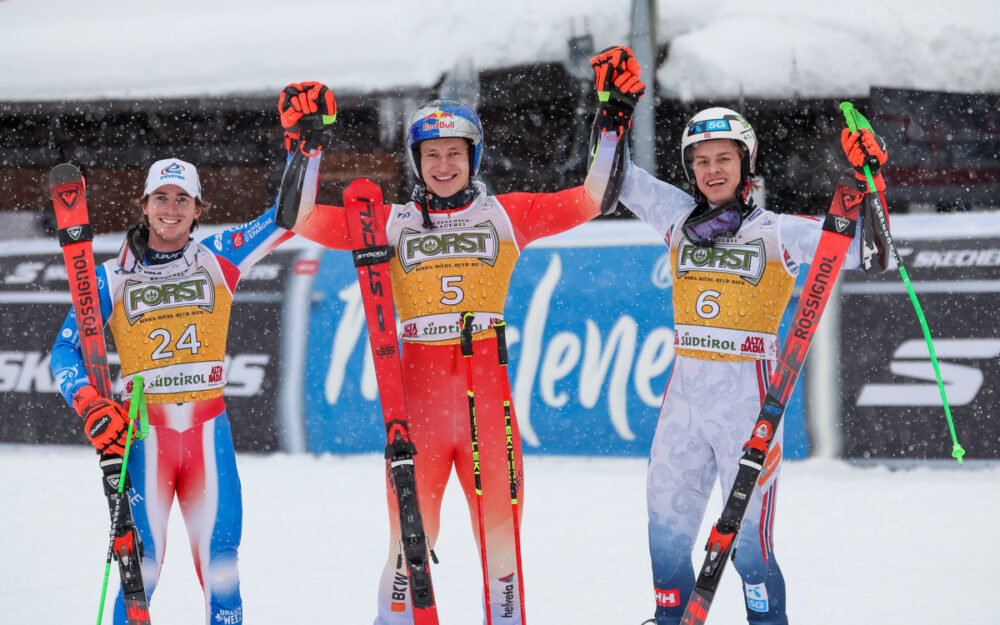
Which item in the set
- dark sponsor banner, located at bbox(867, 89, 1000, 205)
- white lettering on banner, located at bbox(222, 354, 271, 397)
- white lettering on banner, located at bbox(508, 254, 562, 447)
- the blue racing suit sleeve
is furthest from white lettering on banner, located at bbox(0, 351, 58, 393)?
dark sponsor banner, located at bbox(867, 89, 1000, 205)

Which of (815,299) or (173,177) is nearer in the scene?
(815,299)

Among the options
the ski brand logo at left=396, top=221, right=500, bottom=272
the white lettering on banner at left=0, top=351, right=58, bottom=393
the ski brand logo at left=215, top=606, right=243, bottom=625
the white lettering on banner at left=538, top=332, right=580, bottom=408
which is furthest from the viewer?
the white lettering on banner at left=0, top=351, right=58, bottom=393

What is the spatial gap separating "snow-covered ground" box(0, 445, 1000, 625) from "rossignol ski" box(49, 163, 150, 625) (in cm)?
130

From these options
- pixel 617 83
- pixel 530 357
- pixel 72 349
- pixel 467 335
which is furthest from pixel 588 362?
pixel 72 349

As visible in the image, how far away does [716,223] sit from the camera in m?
3.71

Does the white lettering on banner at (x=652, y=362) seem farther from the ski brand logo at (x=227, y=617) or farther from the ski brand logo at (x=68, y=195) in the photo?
the ski brand logo at (x=68, y=195)

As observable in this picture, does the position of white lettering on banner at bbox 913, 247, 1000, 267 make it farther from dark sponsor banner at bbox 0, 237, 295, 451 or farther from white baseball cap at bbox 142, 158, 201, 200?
white baseball cap at bbox 142, 158, 201, 200

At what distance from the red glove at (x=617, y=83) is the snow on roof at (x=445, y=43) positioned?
6882 mm

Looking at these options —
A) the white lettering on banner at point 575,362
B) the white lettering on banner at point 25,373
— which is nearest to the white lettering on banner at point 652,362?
the white lettering on banner at point 575,362

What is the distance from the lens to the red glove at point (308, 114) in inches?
136

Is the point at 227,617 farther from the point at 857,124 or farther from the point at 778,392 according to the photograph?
the point at 857,124

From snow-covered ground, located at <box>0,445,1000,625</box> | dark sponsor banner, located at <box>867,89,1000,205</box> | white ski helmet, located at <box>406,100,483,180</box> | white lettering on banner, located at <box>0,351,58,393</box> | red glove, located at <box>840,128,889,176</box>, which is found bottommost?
snow-covered ground, located at <box>0,445,1000,625</box>

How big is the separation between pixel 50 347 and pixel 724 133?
6.35 m

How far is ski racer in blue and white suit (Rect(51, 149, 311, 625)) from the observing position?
139 inches
